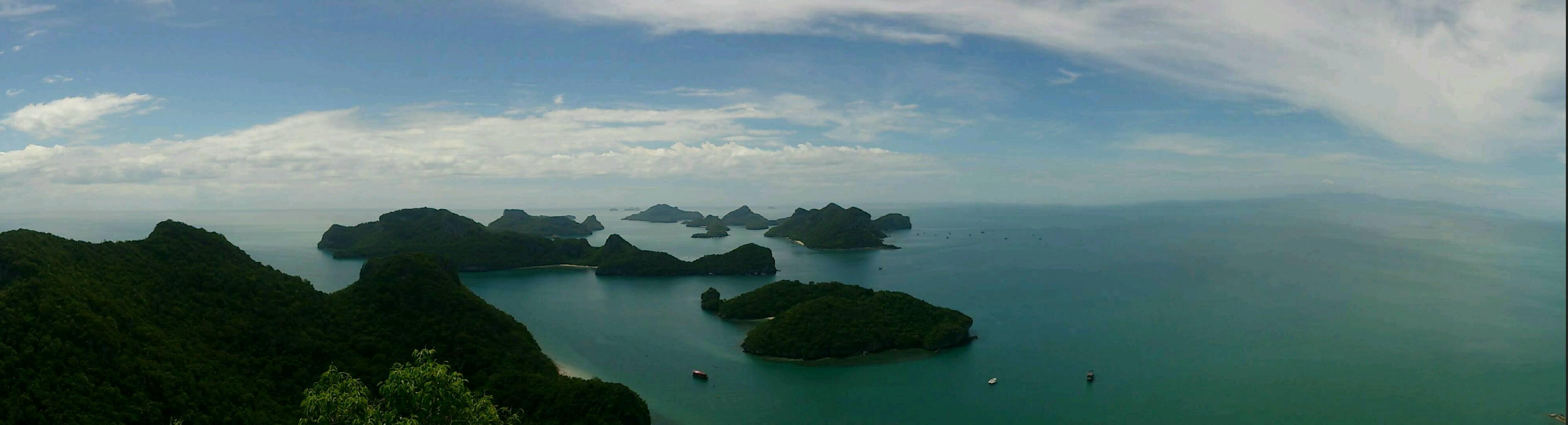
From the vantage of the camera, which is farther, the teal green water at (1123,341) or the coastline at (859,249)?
the coastline at (859,249)

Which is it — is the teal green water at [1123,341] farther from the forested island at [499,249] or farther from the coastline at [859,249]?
the coastline at [859,249]

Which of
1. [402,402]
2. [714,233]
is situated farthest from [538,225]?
[402,402]

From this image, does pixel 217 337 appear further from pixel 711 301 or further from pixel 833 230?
pixel 833 230

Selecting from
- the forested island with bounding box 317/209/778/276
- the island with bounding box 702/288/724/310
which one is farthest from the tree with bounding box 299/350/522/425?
the forested island with bounding box 317/209/778/276

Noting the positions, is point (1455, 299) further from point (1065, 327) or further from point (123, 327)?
point (123, 327)

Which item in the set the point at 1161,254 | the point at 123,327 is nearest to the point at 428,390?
the point at 123,327

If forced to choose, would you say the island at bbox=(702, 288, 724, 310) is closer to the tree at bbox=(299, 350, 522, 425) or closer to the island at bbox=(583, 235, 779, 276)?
the island at bbox=(583, 235, 779, 276)

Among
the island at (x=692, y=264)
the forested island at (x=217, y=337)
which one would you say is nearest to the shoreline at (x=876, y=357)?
the forested island at (x=217, y=337)
